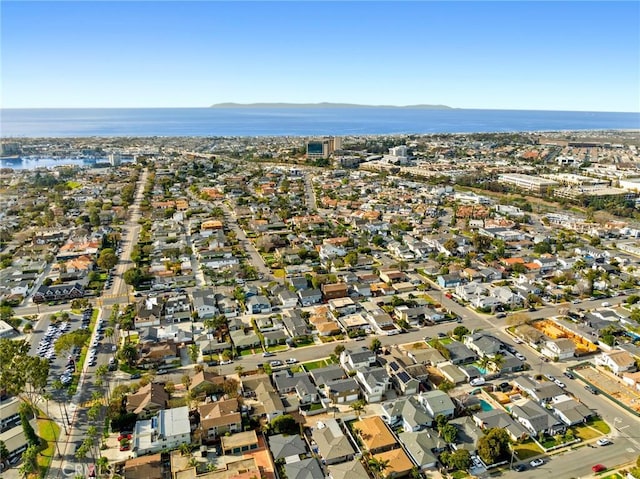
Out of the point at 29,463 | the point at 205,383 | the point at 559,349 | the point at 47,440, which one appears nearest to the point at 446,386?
the point at 559,349

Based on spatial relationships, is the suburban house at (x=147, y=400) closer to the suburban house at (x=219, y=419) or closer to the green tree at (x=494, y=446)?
the suburban house at (x=219, y=419)

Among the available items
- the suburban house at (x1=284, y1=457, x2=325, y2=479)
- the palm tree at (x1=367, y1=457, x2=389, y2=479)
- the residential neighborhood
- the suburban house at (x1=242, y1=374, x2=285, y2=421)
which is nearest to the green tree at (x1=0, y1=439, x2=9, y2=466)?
the residential neighborhood

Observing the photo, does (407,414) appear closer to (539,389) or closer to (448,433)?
(448,433)

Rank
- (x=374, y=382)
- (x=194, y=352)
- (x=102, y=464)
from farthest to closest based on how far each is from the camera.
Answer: (x=194, y=352) → (x=374, y=382) → (x=102, y=464)

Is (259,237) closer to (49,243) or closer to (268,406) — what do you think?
(49,243)

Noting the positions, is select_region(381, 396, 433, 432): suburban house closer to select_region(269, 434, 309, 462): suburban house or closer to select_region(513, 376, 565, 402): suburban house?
select_region(269, 434, 309, 462): suburban house

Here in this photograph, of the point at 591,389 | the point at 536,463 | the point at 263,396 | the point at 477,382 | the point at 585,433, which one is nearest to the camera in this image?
the point at 536,463
